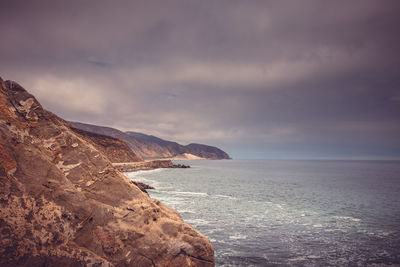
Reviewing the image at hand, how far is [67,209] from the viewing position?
5461mm

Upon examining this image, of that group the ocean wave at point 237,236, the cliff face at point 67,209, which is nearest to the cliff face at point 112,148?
the ocean wave at point 237,236

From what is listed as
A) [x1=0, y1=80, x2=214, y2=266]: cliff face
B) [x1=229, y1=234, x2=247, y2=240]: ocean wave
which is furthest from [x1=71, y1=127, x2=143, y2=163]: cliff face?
[x1=0, y1=80, x2=214, y2=266]: cliff face

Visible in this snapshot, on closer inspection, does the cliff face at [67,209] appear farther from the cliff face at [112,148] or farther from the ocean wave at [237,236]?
the cliff face at [112,148]

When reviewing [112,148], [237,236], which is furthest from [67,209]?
[112,148]

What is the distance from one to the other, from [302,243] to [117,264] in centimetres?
1252

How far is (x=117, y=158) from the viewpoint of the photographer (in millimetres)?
97062

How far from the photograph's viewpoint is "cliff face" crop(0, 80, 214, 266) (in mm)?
4820

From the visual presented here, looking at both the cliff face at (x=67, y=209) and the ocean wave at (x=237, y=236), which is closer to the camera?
the cliff face at (x=67, y=209)

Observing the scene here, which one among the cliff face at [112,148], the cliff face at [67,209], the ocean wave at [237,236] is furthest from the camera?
the cliff face at [112,148]

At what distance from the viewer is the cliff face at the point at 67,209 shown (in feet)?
15.8

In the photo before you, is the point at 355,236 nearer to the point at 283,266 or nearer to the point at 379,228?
the point at 379,228

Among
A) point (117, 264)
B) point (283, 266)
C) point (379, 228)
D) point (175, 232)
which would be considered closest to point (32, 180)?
point (117, 264)

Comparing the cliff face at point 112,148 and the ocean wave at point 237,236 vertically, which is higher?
the cliff face at point 112,148

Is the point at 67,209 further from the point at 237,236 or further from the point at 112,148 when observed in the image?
the point at 112,148
